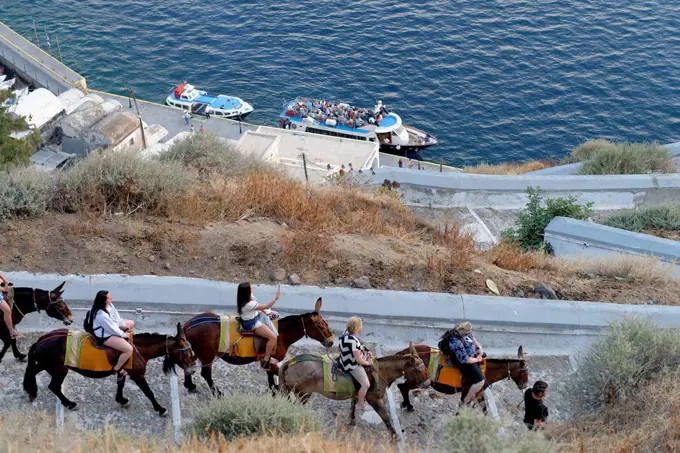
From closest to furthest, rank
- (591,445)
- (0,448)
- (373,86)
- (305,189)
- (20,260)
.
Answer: (0,448) → (591,445) → (20,260) → (305,189) → (373,86)

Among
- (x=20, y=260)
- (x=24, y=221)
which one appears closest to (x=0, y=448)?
(x=20, y=260)

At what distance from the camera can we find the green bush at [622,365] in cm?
980

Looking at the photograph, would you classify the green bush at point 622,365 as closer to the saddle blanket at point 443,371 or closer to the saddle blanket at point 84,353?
the saddle blanket at point 443,371

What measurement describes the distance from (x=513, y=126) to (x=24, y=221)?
41.7 meters

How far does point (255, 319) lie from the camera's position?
1055cm

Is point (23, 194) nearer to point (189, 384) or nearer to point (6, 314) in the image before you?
point (6, 314)

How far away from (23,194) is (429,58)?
46853 millimetres

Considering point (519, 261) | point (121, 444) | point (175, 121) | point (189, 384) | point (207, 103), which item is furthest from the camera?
point (207, 103)

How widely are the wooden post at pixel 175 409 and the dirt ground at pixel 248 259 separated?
2432 millimetres

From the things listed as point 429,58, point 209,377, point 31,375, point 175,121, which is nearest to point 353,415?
point 209,377

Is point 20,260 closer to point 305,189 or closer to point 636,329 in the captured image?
point 305,189

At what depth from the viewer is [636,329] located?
10320 millimetres

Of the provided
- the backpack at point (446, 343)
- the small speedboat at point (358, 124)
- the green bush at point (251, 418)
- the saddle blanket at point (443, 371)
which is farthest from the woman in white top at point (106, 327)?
the small speedboat at point (358, 124)

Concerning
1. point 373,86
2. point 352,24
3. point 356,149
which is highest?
point 352,24
